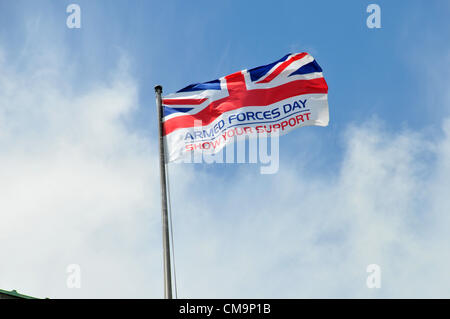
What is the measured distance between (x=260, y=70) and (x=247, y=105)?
148cm

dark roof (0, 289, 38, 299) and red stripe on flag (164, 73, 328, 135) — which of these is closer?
red stripe on flag (164, 73, 328, 135)

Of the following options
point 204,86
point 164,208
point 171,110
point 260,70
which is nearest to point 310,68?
point 260,70

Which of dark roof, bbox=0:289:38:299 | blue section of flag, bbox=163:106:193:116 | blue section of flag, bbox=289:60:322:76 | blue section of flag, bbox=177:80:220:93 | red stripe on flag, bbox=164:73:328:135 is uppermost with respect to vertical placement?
blue section of flag, bbox=289:60:322:76

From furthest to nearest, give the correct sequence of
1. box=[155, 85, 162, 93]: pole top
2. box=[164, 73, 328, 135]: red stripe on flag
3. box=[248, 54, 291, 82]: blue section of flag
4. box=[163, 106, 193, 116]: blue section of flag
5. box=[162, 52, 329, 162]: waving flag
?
box=[248, 54, 291, 82]: blue section of flag < box=[164, 73, 328, 135]: red stripe on flag < box=[163, 106, 193, 116]: blue section of flag < box=[162, 52, 329, 162]: waving flag < box=[155, 85, 162, 93]: pole top

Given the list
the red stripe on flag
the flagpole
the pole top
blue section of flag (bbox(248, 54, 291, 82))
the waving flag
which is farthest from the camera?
blue section of flag (bbox(248, 54, 291, 82))

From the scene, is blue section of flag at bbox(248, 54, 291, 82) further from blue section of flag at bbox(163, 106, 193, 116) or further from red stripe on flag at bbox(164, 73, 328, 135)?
blue section of flag at bbox(163, 106, 193, 116)

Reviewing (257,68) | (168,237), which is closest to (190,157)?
(168,237)

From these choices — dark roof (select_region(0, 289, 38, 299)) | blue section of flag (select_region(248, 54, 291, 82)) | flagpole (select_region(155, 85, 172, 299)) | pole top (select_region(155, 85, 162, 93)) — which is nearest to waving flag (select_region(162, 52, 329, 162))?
blue section of flag (select_region(248, 54, 291, 82))

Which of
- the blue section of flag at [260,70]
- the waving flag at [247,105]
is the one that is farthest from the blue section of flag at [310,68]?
the blue section of flag at [260,70]

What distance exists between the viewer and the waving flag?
14109mm
